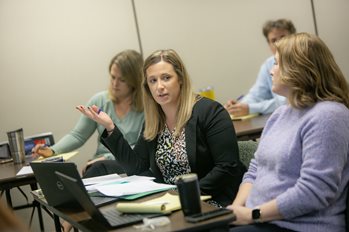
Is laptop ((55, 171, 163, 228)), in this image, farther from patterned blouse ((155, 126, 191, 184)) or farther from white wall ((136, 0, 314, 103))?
white wall ((136, 0, 314, 103))

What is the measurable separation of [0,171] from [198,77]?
217 centimetres

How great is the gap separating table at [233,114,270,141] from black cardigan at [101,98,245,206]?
0.78 meters

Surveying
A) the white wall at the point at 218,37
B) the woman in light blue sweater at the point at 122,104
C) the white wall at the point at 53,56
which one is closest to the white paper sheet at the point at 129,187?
the woman in light blue sweater at the point at 122,104

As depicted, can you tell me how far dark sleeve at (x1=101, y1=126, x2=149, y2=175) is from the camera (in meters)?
2.75

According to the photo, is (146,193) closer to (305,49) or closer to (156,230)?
(156,230)

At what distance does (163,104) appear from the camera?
2.74 metres

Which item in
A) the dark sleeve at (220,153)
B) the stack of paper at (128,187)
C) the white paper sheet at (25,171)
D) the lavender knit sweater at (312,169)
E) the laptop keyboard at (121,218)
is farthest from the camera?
the white paper sheet at (25,171)

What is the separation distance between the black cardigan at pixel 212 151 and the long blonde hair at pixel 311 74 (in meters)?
0.61

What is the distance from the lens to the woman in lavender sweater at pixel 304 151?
1.84 metres

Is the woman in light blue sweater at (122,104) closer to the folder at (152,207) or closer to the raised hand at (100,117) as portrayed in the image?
the raised hand at (100,117)

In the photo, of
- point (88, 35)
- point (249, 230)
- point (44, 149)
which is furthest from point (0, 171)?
point (249, 230)

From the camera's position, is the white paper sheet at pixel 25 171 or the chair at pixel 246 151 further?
the white paper sheet at pixel 25 171

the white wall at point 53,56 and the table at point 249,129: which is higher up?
the white wall at point 53,56

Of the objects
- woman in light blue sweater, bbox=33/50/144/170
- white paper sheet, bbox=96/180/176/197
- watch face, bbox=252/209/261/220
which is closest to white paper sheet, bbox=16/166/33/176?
woman in light blue sweater, bbox=33/50/144/170
